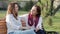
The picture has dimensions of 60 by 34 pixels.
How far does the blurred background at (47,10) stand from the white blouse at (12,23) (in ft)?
1.09

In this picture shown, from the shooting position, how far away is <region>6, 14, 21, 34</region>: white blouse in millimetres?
3828

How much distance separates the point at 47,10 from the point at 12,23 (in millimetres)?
933

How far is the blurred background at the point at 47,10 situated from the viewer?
4.12 m

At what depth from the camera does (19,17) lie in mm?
4043

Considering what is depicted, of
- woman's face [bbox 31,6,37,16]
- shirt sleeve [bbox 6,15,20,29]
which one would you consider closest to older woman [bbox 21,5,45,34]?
woman's face [bbox 31,6,37,16]

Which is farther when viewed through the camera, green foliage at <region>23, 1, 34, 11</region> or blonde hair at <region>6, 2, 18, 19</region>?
green foliage at <region>23, 1, 34, 11</region>

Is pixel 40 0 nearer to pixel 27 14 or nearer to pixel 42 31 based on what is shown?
pixel 27 14

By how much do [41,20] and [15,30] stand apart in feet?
2.20

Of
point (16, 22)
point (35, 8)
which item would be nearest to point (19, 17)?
point (16, 22)

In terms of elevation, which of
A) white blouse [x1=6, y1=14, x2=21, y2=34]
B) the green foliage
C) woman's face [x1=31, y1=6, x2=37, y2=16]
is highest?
the green foliage

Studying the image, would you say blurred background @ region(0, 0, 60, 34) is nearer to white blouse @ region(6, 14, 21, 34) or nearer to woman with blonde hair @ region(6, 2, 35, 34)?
woman with blonde hair @ region(6, 2, 35, 34)

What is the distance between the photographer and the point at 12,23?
3.87 meters

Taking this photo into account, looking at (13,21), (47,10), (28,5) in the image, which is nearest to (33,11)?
(28,5)

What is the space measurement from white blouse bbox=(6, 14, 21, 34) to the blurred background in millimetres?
332
